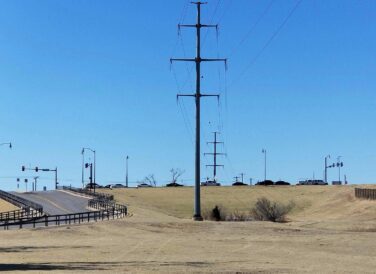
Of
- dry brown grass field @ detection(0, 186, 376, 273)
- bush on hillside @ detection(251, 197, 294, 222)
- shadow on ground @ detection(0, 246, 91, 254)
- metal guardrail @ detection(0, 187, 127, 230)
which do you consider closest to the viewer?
dry brown grass field @ detection(0, 186, 376, 273)

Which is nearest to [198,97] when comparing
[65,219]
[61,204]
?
[65,219]

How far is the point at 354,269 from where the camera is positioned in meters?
22.9

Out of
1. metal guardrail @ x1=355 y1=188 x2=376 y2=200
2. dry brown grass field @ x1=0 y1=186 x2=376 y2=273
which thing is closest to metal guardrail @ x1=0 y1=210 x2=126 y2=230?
dry brown grass field @ x1=0 y1=186 x2=376 y2=273

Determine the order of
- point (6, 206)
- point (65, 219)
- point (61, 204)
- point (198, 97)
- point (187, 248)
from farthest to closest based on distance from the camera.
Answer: point (6, 206) → point (61, 204) → point (198, 97) → point (65, 219) → point (187, 248)

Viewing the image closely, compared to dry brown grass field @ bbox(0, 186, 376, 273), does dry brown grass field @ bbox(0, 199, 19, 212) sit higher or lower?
higher

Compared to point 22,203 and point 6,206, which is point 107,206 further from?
point 6,206

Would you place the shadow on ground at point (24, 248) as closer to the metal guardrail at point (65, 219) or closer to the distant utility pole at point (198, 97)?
the metal guardrail at point (65, 219)

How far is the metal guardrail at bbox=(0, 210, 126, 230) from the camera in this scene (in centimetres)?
5013

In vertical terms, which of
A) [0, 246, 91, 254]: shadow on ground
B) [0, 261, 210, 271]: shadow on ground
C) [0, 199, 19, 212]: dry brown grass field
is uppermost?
[0, 199, 19, 212]: dry brown grass field

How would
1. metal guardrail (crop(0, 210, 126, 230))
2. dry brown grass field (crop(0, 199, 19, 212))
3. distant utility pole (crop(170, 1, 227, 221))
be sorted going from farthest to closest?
dry brown grass field (crop(0, 199, 19, 212)) → distant utility pole (crop(170, 1, 227, 221)) → metal guardrail (crop(0, 210, 126, 230))

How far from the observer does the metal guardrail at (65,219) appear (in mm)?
50131

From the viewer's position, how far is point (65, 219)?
5362cm

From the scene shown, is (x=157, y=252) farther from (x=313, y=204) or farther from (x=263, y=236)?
(x=313, y=204)

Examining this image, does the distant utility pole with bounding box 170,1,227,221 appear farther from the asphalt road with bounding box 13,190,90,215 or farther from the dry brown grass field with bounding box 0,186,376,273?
the asphalt road with bounding box 13,190,90,215
